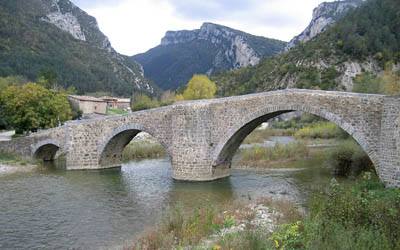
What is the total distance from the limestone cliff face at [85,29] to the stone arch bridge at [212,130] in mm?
68013

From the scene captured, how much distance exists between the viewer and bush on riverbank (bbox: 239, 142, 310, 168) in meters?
19.6

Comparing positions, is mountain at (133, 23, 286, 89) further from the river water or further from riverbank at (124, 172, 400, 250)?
riverbank at (124, 172, 400, 250)

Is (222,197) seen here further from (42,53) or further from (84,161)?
(42,53)

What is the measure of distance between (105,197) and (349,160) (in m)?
11.0

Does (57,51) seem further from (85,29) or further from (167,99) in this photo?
(85,29)

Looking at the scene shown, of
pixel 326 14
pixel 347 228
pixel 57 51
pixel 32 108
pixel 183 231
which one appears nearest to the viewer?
pixel 347 228

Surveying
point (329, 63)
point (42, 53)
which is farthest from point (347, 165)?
point (42, 53)

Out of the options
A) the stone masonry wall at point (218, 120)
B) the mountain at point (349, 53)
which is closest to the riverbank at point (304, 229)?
the stone masonry wall at point (218, 120)

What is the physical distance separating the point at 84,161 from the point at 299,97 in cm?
1261

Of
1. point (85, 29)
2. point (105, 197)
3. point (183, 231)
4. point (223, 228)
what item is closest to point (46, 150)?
point (105, 197)

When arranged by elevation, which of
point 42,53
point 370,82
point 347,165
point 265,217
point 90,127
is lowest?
point 265,217

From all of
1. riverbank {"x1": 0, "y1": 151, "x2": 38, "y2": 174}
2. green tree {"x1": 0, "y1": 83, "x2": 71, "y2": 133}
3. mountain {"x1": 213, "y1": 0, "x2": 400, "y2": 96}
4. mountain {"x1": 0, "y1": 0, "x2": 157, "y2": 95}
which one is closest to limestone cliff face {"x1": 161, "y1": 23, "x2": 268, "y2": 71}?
mountain {"x1": 0, "y1": 0, "x2": 157, "y2": 95}

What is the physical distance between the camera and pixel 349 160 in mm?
15930

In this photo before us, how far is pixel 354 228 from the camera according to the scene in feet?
19.9
